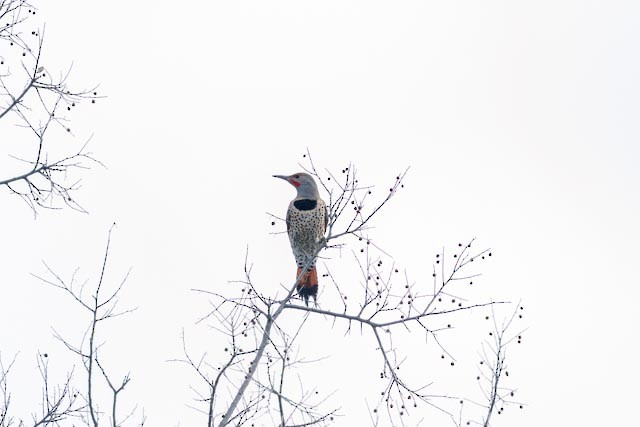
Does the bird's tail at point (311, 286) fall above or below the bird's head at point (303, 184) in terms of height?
below

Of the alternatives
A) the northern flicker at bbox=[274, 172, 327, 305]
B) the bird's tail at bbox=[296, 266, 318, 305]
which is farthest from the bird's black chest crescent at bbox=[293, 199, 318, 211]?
the bird's tail at bbox=[296, 266, 318, 305]

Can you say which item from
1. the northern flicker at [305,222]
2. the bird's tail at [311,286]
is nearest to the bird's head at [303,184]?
the northern flicker at [305,222]

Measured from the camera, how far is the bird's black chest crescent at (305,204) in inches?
418

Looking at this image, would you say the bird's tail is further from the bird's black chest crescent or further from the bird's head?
the bird's head

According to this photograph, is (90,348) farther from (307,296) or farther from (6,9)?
(307,296)

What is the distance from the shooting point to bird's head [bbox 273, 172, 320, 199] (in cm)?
1078

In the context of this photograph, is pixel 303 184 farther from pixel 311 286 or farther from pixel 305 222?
pixel 311 286

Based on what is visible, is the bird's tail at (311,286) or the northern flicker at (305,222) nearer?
the bird's tail at (311,286)

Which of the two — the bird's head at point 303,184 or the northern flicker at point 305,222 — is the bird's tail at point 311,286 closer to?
the northern flicker at point 305,222

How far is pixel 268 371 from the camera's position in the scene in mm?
7145

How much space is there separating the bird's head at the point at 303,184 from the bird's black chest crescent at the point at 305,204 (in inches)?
2.4

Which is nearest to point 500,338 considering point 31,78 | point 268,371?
point 268,371

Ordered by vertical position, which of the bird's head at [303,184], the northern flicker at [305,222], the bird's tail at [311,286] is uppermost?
the bird's head at [303,184]

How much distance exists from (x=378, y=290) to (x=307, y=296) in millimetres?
2353
